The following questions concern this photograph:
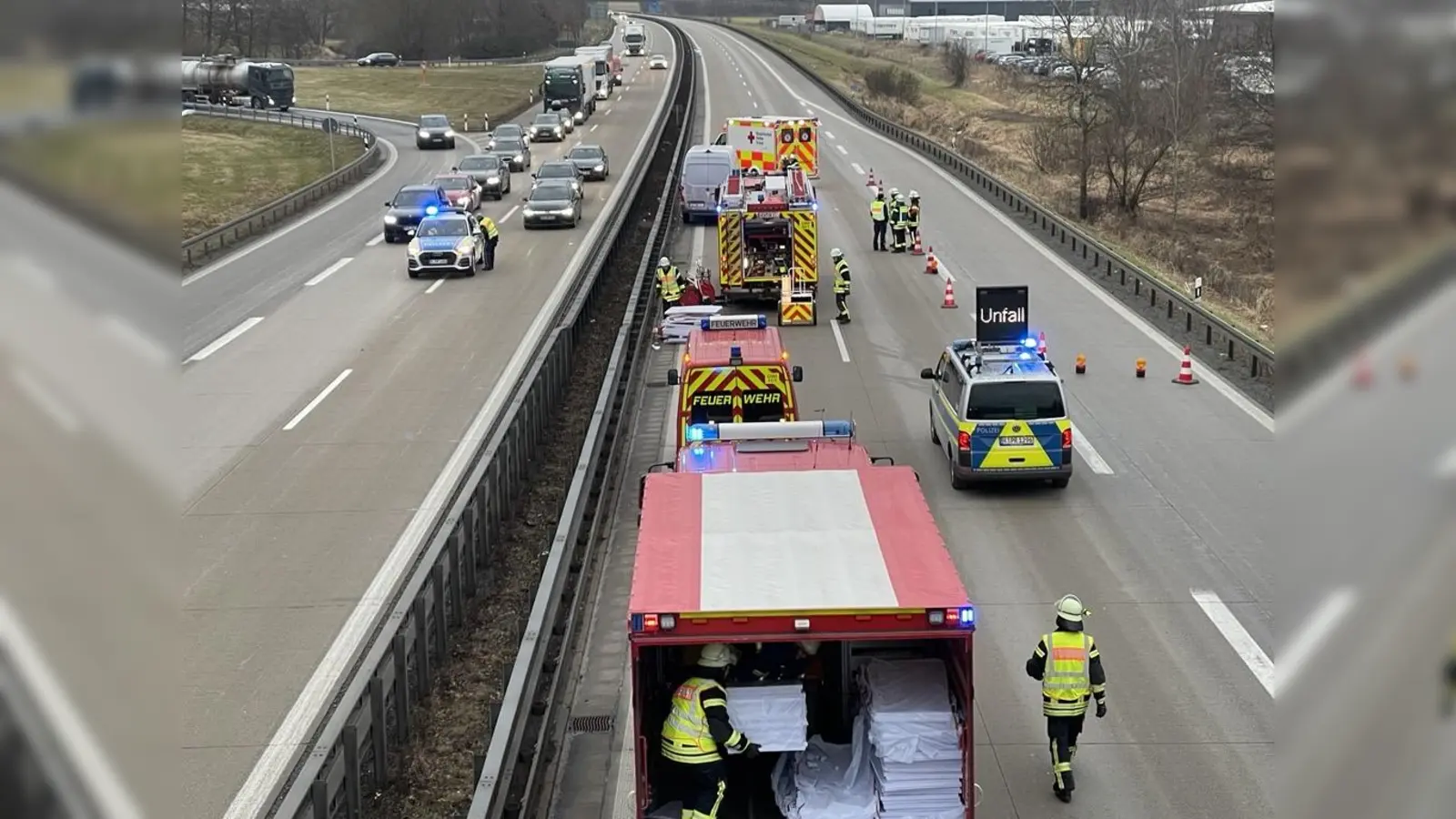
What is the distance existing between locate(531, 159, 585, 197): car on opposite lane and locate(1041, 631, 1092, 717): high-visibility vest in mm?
35858

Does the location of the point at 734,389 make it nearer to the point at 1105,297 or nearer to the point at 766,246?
the point at 766,246

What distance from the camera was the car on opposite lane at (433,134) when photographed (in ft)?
222

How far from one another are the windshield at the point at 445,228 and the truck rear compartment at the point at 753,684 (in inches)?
1119

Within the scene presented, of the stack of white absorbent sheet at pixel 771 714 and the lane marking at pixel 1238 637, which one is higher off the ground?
the stack of white absorbent sheet at pixel 771 714

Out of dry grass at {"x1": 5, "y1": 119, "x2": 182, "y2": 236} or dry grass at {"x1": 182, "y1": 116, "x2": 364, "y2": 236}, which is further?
dry grass at {"x1": 182, "y1": 116, "x2": 364, "y2": 236}

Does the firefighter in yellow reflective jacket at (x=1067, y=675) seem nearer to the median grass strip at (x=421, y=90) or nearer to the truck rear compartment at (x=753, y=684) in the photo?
the truck rear compartment at (x=753, y=684)

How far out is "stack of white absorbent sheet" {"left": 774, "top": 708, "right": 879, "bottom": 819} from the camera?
9.17 meters

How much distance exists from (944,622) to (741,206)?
23701 mm

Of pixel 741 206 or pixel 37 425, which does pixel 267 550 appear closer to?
pixel 37 425

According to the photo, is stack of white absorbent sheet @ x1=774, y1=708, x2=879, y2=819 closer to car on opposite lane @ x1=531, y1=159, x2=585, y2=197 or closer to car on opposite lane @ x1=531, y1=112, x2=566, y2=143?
car on opposite lane @ x1=531, y1=159, x2=585, y2=197

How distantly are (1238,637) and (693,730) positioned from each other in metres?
7.46

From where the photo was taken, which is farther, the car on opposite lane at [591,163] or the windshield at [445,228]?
the car on opposite lane at [591,163]

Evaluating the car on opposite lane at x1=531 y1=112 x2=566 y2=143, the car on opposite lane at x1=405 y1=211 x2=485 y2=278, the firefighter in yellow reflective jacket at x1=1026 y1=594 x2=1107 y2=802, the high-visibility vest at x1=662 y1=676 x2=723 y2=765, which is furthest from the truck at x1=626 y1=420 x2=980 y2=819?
the car on opposite lane at x1=531 y1=112 x2=566 y2=143

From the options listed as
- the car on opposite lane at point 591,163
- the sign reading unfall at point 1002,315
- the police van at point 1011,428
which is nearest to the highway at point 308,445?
the police van at point 1011,428
